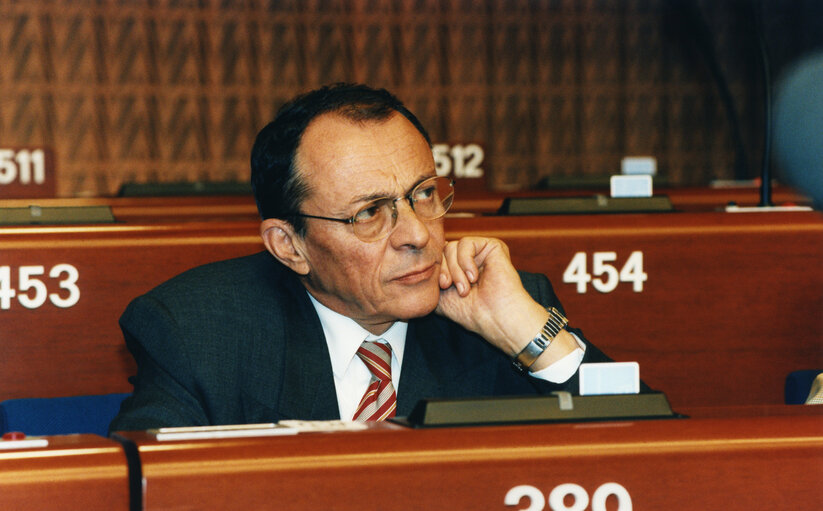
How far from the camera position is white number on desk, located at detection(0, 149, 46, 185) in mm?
3773

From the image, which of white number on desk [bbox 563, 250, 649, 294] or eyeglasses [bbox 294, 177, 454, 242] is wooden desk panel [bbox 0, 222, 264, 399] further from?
white number on desk [bbox 563, 250, 649, 294]

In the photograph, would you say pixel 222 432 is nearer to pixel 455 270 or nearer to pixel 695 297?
pixel 455 270

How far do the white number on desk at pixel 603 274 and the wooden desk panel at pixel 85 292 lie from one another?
0.66 metres

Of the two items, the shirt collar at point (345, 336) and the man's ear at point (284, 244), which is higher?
the man's ear at point (284, 244)

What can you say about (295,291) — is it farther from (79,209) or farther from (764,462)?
(764,462)

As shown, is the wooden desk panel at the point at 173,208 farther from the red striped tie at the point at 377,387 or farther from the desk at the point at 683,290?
the red striped tie at the point at 377,387

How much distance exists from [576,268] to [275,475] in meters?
1.59

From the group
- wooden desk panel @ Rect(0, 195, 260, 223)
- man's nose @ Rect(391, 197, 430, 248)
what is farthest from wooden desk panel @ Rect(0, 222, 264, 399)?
wooden desk panel @ Rect(0, 195, 260, 223)

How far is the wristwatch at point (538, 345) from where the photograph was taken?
71.4 inches

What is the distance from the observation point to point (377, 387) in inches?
71.1

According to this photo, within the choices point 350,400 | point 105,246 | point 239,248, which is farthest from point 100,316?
point 350,400

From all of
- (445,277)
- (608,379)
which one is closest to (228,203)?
→ (445,277)

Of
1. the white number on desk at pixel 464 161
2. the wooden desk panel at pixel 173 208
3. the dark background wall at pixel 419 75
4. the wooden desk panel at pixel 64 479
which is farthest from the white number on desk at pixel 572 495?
the dark background wall at pixel 419 75

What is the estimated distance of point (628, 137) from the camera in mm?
6781
